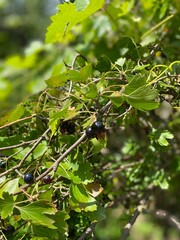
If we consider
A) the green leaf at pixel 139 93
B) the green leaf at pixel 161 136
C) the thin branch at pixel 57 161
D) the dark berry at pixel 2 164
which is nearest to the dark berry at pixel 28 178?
the thin branch at pixel 57 161

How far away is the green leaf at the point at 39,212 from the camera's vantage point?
3.11 ft

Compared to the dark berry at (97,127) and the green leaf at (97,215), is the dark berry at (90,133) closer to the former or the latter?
the dark berry at (97,127)

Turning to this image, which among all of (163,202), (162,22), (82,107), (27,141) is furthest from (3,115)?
(163,202)

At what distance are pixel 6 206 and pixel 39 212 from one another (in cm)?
6

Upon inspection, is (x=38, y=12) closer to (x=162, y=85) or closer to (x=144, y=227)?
(x=144, y=227)

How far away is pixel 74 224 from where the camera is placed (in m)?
1.18

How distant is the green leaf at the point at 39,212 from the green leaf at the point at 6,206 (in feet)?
0.08

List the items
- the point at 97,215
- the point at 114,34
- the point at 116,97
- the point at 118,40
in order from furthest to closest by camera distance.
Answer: the point at 114,34
the point at 118,40
the point at 97,215
the point at 116,97

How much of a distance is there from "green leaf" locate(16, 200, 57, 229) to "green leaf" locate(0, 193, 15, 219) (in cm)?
2

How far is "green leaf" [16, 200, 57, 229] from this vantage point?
3.11ft

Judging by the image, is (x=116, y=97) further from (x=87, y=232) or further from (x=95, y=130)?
(x=87, y=232)

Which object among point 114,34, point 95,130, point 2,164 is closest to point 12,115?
point 2,164

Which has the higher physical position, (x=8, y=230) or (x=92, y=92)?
(x=92, y=92)

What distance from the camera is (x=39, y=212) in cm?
95
